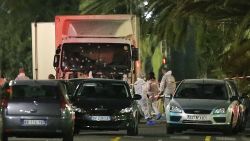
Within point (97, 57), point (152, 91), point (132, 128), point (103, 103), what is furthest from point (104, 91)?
point (152, 91)

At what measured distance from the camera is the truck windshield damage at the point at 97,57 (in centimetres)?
2925

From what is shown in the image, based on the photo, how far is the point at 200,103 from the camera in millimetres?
23781

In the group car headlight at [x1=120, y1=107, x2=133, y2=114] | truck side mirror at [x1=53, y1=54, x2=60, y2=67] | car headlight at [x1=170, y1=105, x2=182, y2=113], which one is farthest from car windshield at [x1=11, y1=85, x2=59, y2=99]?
truck side mirror at [x1=53, y1=54, x2=60, y2=67]

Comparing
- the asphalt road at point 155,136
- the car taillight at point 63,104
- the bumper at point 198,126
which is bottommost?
the asphalt road at point 155,136

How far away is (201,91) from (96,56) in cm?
573

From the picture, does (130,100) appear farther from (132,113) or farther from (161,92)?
(161,92)

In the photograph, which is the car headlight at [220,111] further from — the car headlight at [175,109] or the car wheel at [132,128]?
the car wheel at [132,128]

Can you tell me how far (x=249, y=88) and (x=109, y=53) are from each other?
7146 mm

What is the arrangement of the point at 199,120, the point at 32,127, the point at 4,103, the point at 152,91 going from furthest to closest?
the point at 152,91, the point at 199,120, the point at 4,103, the point at 32,127

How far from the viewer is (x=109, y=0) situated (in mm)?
32594

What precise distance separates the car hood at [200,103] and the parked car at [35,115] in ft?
17.1

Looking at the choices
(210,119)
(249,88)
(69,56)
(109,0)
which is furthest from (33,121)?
(249,88)

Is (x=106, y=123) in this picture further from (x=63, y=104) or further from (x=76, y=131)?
(x=63, y=104)

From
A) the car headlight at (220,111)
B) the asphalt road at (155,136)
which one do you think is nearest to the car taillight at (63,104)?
the asphalt road at (155,136)
